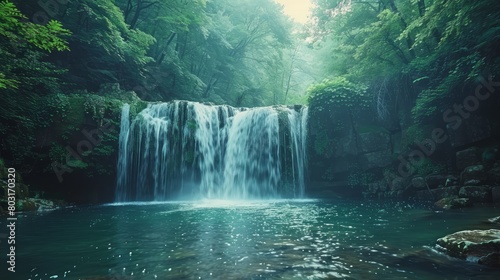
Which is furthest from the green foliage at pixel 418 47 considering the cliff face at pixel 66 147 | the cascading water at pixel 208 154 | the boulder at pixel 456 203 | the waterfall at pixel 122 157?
the cliff face at pixel 66 147

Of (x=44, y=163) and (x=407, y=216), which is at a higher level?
(x=44, y=163)

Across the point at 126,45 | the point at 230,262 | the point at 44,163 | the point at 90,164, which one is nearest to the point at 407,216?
the point at 230,262

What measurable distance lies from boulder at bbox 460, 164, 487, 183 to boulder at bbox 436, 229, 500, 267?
7.38 metres

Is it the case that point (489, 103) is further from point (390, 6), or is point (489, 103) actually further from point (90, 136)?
point (90, 136)

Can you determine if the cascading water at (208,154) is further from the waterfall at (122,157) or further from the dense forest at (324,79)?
the dense forest at (324,79)

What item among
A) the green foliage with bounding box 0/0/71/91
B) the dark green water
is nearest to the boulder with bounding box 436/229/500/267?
the dark green water

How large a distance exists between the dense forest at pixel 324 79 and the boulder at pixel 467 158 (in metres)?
0.45

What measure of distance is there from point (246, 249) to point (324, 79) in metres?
13.8

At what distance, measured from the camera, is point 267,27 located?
24984 mm

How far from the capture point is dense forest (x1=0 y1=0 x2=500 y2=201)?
1009 cm

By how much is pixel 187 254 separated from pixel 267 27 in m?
24.4

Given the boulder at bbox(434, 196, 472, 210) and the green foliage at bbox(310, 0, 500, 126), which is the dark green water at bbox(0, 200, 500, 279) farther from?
the green foliage at bbox(310, 0, 500, 126)

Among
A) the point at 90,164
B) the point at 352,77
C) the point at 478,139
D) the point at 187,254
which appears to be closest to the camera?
the point at 187,254

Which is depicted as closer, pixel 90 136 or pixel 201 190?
pixel 90 136
